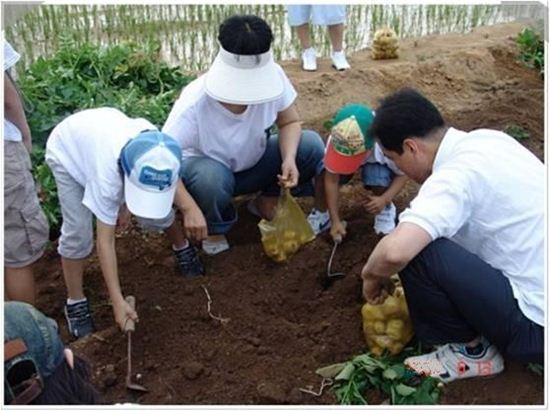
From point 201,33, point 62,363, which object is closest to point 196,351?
point 62,363

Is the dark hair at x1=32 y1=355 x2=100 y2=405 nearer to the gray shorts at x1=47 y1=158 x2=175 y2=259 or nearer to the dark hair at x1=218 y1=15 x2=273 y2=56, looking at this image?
the gray shorts at x1=47 y1=158 x2=175 y2=259

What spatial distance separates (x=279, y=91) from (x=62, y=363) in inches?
64.3

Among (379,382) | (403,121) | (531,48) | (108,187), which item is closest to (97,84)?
(108,187)

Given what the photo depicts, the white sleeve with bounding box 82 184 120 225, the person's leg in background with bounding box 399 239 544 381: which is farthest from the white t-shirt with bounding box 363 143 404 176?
the white sleeve with bounding box 82 184 120 225

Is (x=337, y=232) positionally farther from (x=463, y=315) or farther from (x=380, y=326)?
(x=463, y=315)

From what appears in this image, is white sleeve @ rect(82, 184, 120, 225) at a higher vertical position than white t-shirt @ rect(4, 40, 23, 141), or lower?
lower

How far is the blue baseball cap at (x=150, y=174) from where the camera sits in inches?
93.4

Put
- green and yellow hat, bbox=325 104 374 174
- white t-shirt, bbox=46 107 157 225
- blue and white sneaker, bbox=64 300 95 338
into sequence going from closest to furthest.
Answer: white t-shirt, bbox=46 107 157 225, blue and white sneaker, bbox=64 300 95 338, green and yellow hat, bbox=325 104 374 174

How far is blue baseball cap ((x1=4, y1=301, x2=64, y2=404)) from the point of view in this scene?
148 centimetres

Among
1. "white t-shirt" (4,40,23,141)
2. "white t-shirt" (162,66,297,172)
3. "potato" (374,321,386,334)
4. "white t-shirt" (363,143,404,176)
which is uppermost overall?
"white t-shirt" (4,40,23,141)

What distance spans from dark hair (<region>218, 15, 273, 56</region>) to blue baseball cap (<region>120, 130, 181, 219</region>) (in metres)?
0.60

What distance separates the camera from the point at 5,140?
2709mm

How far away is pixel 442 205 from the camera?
7.09 feet

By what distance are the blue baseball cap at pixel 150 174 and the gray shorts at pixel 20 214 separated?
49 cm
